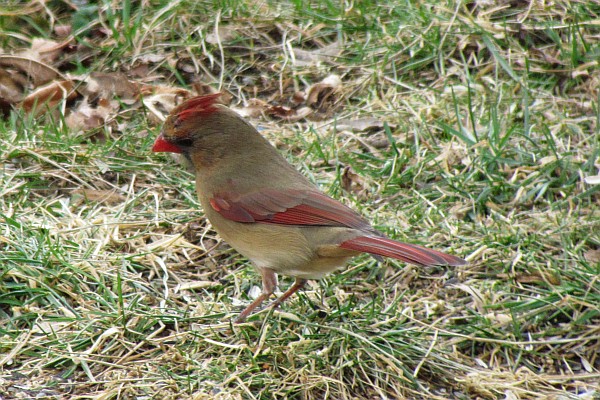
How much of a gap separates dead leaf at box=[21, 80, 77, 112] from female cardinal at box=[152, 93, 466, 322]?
1.32 m

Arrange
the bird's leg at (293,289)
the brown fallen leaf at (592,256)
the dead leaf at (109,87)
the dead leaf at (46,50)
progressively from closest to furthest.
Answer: the bird's leg at (293,289) < the brown fallen leaf at (592,256) < the dead leaf at (109,87) < the dead leaf at (46,50)

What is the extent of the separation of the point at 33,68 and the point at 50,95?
0.87 feet

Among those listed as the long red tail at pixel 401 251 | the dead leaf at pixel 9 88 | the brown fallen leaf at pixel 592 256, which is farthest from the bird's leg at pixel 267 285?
the dead leaf at pixel 9 88

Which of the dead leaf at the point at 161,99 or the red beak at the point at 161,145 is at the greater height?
the red beak at the point at 161,145

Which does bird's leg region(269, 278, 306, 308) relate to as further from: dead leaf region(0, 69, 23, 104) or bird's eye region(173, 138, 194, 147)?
dead leaf region(0, 69, 23, 104)

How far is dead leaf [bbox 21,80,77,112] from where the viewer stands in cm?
491

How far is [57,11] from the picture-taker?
229 inches

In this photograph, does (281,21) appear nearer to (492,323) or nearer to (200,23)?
(200,23)

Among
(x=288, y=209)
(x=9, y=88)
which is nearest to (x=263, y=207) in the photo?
(x=288, y=209)

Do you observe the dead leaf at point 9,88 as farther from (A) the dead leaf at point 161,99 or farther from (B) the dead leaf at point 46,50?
(A) the dead leaf at point 161,99

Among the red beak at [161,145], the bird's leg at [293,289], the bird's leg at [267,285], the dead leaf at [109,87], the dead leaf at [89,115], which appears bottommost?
the bird's leg at [293,289]

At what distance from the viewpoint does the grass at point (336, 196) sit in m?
3.35

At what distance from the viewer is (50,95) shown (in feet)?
16.4

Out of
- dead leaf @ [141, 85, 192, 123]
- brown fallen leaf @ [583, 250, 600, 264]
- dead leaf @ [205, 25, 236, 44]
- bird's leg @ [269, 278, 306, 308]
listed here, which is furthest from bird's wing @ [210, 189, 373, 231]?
dead leaf @ [205, 25, 236, 44]
